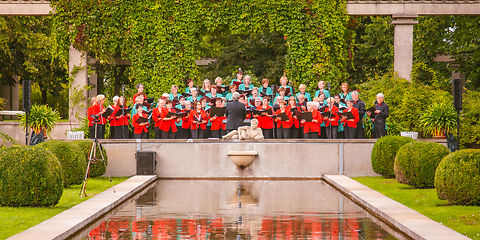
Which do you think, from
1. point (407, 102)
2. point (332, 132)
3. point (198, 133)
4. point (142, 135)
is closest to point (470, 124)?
point (407, 102)

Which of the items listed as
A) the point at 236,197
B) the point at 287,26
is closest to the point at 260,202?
the point at 236,197

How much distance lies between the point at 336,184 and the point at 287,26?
1331cm

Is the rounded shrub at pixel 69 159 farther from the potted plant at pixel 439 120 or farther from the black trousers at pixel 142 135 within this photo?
the potted plant at pixel 439 120

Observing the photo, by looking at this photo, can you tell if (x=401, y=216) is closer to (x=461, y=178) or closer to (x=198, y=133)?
(x=461, y=178)

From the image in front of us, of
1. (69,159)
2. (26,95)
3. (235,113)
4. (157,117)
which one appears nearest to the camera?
(69,159)

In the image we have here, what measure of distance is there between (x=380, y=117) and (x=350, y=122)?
1.00 m

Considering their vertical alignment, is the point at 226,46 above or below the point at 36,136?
above

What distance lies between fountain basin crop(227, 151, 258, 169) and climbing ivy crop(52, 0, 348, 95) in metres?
8.98

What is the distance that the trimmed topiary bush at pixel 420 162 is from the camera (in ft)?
57.4

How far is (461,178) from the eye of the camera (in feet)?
44.1

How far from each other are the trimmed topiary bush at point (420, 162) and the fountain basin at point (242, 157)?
5334 mm

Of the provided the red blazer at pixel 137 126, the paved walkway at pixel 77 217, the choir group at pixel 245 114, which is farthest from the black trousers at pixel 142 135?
the paved walkway at pixel 77 217

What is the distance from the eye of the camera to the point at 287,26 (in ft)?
101

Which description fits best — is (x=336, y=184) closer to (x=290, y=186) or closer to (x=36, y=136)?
(x=290, y=186)
